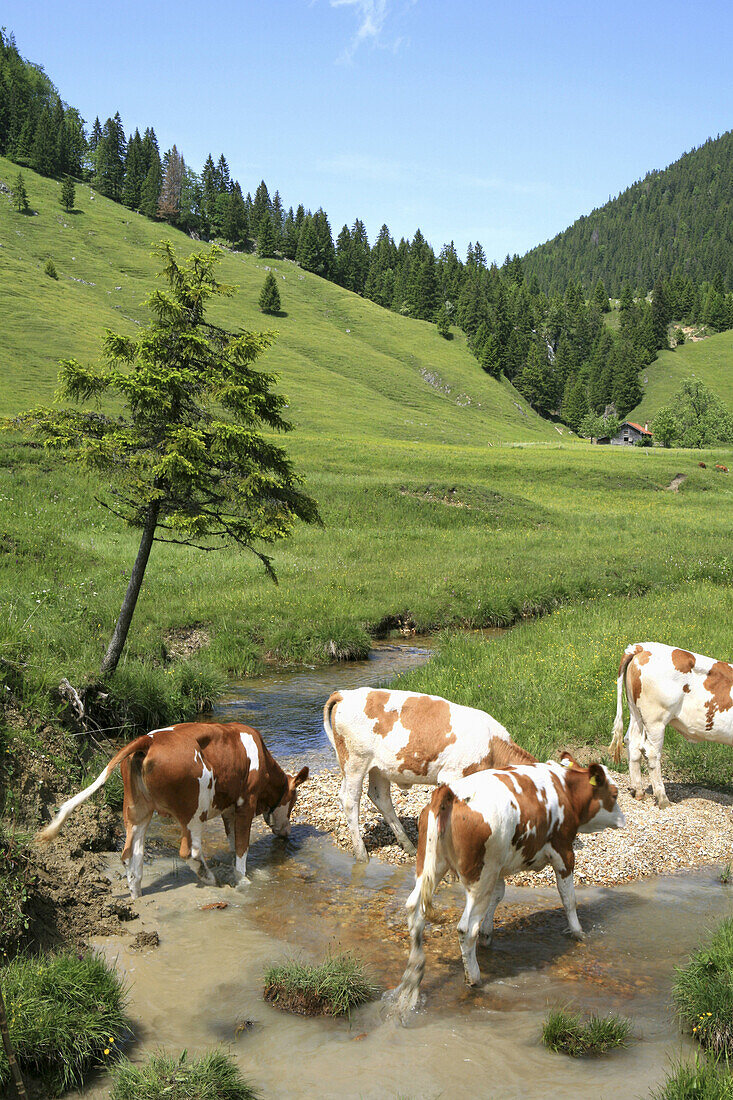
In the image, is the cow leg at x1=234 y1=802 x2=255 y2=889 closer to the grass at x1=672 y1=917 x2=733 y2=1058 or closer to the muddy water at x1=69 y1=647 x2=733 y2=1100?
the muddy water at x1=69 y1=647 x2=733 y2=1100

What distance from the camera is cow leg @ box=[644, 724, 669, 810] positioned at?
478 inches

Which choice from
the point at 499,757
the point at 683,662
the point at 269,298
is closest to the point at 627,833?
the point at 499,757

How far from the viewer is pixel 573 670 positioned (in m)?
16.5

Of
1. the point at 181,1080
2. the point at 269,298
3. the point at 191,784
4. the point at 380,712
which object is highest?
the point at 269,298

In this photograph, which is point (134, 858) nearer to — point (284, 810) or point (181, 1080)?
point (284, 810)

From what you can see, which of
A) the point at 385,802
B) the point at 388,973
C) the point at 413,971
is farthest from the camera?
the point at 385,802

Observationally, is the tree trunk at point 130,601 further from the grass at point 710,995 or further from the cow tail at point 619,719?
the grass at point 710,995

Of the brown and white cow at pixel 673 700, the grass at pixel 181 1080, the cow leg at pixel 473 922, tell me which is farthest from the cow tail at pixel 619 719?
the grass at pixel 181 1080

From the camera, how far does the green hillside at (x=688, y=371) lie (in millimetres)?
160750

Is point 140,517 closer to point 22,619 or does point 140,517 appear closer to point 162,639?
point 22,619

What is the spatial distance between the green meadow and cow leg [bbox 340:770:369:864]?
4270 mm

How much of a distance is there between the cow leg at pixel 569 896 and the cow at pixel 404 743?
5.78ft

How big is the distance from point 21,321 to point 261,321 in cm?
5034

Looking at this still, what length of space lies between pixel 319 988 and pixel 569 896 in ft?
10.3
